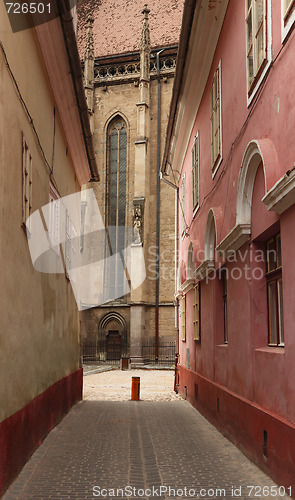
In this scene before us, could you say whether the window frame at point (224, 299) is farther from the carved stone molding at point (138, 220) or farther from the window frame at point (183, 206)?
the carved stone molding at point (138, 220)

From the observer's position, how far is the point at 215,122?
408 inches

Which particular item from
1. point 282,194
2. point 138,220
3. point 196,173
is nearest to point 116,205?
point 138,220

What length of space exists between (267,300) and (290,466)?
2305 millimetres

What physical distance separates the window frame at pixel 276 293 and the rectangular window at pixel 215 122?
3.36 metres

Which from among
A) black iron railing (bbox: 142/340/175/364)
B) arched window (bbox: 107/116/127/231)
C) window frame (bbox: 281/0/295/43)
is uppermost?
arched window (bbox: 107/116/127/231)

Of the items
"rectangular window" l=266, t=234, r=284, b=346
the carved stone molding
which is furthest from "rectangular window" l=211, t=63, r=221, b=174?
the carved stone molding

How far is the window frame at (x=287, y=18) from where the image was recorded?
5.35m

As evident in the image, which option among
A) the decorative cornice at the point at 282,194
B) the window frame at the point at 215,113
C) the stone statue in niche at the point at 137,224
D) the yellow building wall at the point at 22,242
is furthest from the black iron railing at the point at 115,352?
the decorative cornice at the point at 282,194

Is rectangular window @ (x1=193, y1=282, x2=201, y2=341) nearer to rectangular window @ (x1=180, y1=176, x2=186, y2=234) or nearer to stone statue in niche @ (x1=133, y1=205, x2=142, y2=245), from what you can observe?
rectangular window @ (x1=180, y1=176, x2=186, y2=234)

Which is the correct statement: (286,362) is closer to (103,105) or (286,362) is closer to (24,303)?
(24,303)

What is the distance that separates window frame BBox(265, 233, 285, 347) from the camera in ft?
21.0

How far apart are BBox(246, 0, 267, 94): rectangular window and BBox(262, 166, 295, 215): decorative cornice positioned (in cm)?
180

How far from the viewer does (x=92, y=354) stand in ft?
112

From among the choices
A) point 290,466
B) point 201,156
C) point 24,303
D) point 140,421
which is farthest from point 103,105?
point 290,466
